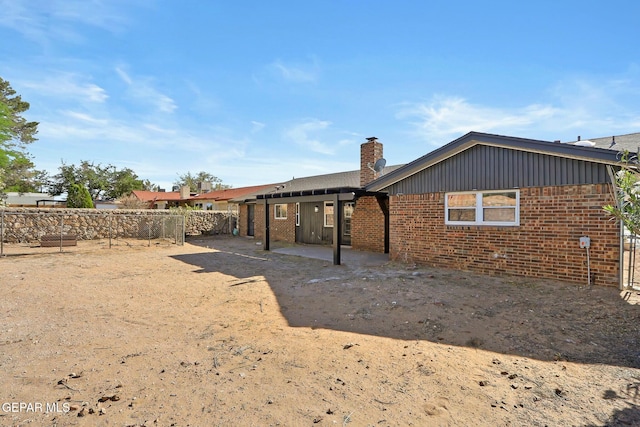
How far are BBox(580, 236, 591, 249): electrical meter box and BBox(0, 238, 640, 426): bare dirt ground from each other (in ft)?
3.04

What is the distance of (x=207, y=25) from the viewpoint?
9938mm

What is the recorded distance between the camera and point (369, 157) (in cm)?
1390

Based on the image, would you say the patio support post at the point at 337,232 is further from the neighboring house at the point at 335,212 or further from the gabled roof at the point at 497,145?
the gabled roof at the point at 497,145

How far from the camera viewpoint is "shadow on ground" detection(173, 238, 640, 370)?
166 inches

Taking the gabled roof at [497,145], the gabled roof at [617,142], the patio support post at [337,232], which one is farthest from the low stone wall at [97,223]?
the gabled roof at [617,142]

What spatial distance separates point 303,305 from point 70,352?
3522 millimetres

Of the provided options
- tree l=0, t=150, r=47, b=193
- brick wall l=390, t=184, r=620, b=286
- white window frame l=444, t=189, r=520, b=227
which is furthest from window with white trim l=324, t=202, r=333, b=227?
tree l=0, t=150, r=47, b=193

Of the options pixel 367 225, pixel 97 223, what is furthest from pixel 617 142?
pixel 97 223

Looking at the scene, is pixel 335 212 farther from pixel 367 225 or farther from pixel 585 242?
pixel 585 242

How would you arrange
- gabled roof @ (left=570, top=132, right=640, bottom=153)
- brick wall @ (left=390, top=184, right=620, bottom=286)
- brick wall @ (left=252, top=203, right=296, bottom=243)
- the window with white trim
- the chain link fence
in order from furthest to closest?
brick wall @ (left=252, top=203, right=296, bottom=243)
the window with white trim
the chain link fence
gabled roof @ (left=570, top=132, right=640, bottom=153)
brick wall @ (left=390, top=184, right=620, bottom=286)

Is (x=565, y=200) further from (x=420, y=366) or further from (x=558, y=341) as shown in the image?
(x=420, y=366)

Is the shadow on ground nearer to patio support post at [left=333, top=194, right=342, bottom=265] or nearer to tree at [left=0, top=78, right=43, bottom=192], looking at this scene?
patio support post at [left=333, top=194, right=342, bottom=265]

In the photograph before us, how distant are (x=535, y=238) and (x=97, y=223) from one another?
20.4 meters

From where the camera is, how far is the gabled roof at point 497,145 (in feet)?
21.8
